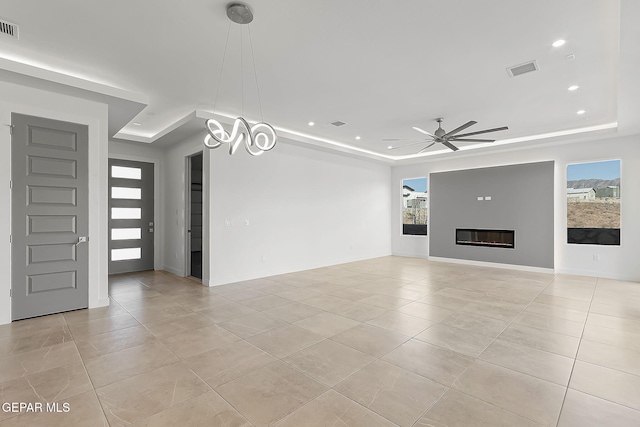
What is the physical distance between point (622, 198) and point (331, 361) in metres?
7.67

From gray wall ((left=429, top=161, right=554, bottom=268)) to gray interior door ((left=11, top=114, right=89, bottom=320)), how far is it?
868 cm

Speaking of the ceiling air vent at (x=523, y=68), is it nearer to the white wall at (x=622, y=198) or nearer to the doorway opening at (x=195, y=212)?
the white wall at (x=622, y=198)

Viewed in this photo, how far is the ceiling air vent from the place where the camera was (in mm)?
3874

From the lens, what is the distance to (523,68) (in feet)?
13.0

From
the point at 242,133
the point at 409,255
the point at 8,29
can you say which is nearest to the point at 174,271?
the point at 242,133

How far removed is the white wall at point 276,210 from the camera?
6.14 metres

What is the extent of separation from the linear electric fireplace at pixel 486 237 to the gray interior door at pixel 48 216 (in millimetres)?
8864

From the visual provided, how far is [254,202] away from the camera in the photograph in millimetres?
6652

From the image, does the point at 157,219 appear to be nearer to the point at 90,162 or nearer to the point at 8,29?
the point at 90,162

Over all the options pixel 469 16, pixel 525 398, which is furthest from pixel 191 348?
pixel 469 16

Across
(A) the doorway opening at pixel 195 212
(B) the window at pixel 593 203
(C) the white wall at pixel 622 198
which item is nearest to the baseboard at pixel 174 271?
(A) the doorway opening at pixel 195 212

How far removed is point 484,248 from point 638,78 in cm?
536

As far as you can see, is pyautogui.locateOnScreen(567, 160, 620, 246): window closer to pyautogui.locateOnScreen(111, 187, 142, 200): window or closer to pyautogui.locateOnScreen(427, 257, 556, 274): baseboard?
pyautogui.locateOnScreen(427, 257, 556, 274): baseboard

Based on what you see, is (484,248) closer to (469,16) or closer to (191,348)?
(469,16)
